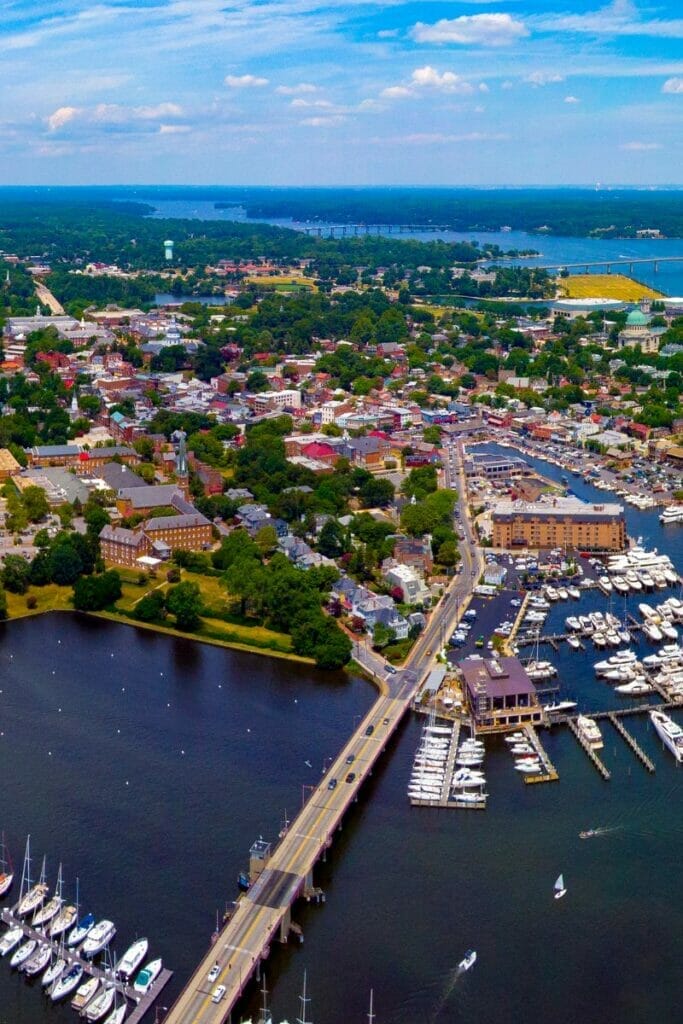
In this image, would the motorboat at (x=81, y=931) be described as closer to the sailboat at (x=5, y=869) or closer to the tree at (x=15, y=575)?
the sailboat at (x=5, y=869)

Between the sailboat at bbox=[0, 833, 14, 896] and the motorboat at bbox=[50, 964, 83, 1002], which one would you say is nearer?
the motorboat at bbox=[50, 964, 83, 1002]

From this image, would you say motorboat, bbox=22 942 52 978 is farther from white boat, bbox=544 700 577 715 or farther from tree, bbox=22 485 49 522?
tree, bbox=22 485 49 522

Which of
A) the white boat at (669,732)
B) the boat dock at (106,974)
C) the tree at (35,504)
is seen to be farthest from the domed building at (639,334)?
the boat dock at (106,974)

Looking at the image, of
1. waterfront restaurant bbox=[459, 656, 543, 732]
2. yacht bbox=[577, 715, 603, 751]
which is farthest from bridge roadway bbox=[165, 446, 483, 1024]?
yacht bbox=[577, 715, 603, 751]

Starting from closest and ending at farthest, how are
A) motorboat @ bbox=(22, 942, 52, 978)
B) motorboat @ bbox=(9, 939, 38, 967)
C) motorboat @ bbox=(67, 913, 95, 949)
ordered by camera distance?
motorboat @ bbox=(22, 942, 52, 978) < motorboat @ bbox=(9, 939, 38, 967) < motorboat @ bbox=(67, 913, 95, 949)

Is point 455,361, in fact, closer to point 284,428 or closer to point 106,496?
point 284,428

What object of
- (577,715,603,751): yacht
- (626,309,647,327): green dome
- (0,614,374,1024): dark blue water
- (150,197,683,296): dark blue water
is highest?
(150,197,683,296): dark blue water

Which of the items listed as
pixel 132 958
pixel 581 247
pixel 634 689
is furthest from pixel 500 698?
pixel 581 247

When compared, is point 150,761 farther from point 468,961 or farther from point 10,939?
point 468,961
